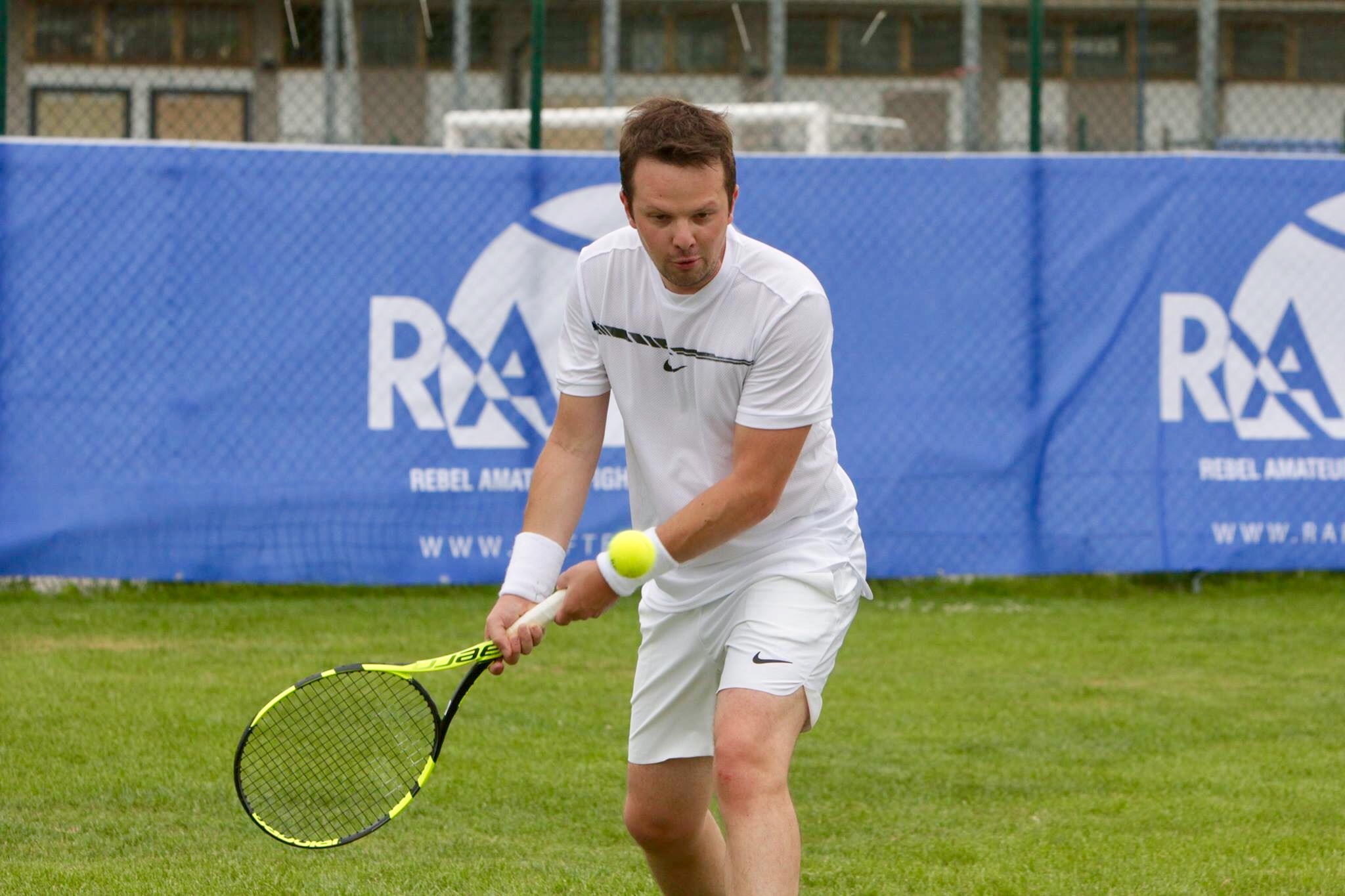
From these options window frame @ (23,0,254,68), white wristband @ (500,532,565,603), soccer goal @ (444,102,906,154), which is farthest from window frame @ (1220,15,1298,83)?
white wristband @ (500,532,565,603)

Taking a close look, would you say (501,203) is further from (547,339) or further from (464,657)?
(464,657)

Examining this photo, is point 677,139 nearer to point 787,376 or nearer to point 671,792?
point 787,376

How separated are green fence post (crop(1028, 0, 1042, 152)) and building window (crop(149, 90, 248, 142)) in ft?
48.2

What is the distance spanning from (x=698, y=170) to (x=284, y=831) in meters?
2.10

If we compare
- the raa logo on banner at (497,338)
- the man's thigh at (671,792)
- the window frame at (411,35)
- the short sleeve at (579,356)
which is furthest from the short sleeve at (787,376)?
the window frame at (411,35)

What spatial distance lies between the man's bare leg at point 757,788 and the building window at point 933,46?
19.5 m

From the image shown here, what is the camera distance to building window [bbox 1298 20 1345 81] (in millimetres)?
23750

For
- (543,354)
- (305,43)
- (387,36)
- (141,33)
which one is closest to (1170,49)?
(387,36)

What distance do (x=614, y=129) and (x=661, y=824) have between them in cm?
977

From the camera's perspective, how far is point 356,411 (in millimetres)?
8438

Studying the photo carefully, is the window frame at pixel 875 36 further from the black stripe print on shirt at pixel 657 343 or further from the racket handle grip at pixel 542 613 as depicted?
the racket handle grip at pixel 542 613

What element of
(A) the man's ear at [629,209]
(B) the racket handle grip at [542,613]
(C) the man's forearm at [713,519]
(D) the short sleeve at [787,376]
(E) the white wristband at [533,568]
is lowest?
(B) the racket handle grip at [542,613]

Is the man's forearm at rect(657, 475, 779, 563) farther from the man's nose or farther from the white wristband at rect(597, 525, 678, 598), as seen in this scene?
the man's nose

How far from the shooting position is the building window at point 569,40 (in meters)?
15.8
